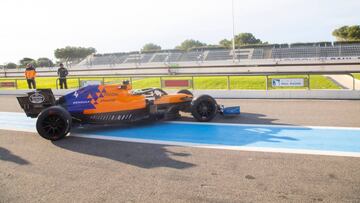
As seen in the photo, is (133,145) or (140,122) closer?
(133,145)

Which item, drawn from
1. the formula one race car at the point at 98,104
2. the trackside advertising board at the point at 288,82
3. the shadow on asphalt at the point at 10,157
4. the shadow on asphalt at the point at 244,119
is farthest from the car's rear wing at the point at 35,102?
the trackside advertising board at the point at 288,82

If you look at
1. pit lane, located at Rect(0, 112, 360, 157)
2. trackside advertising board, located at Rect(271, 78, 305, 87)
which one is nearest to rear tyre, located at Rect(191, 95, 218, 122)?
pit lane, located at Rect(0, 112, 360, 157)

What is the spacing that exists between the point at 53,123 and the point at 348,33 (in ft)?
220

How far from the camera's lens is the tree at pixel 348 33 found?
193 ft

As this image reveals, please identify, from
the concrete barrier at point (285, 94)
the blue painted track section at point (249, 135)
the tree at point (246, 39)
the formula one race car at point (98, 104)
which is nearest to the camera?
the blue painted track section at point (249, 135)

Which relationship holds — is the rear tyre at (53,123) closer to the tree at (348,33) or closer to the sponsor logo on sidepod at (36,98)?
the sponsor logo on sidepod at (36,98)

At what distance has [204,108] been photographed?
9.03 m

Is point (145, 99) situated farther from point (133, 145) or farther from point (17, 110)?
point (17, 110)

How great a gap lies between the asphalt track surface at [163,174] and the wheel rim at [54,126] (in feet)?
0.85

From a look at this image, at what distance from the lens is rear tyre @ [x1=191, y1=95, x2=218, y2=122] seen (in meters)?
8.89

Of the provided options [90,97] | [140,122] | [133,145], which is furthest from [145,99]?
[133,145]

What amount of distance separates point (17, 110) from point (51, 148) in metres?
6.99

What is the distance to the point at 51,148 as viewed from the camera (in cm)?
692

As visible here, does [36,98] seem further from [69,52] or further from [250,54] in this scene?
[69,52]
